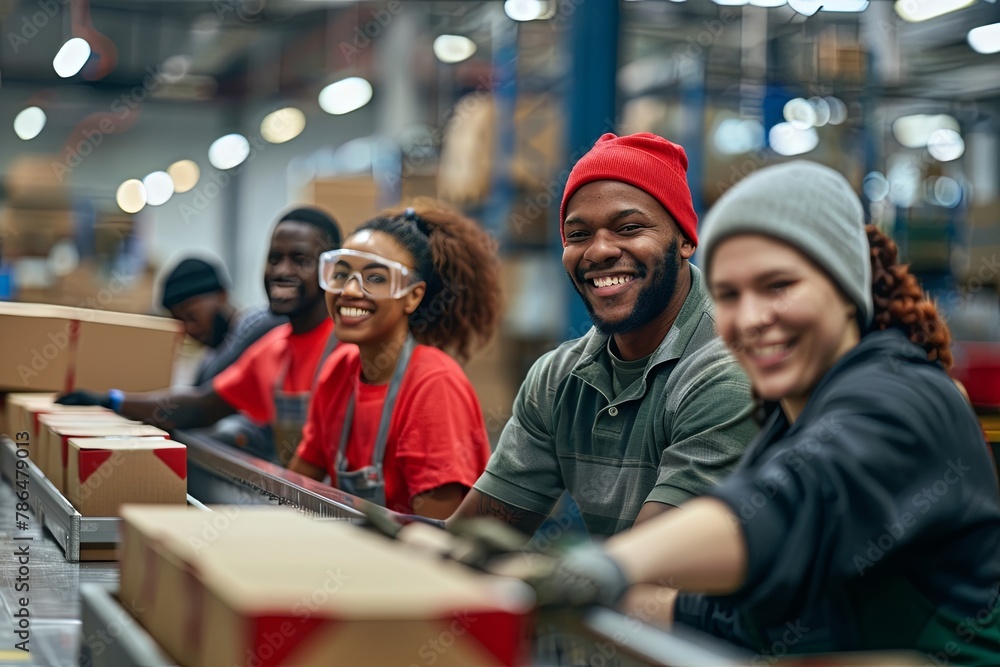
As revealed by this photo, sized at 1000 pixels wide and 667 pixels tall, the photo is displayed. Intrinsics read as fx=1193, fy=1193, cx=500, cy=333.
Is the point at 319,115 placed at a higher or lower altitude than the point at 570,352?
higher

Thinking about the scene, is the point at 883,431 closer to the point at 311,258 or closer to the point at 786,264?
the point at 786,264

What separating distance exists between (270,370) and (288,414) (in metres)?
0.22

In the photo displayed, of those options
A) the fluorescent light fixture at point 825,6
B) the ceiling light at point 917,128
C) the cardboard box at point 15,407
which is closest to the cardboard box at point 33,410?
the cardboard box at point 15,407

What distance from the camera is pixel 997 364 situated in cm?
486

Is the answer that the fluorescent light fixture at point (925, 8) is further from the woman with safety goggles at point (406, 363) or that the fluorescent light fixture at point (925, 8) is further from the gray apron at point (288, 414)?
the woman with safety goggles at point (406, 363)

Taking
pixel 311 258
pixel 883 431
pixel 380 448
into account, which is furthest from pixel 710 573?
pixel 311 258

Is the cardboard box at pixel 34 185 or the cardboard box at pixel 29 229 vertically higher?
the cardboard box at pixel 34 185

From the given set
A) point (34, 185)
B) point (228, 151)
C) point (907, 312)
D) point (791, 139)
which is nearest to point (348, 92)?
point (34, 185)

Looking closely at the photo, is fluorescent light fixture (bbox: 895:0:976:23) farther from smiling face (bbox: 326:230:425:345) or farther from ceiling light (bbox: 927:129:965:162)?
smiling face (bbox: 326:230:425:345)

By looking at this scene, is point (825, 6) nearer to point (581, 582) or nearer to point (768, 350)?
point (768, 350)

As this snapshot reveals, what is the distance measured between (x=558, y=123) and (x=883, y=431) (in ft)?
18.0

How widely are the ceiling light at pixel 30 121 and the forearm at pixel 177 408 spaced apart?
11.5 meters

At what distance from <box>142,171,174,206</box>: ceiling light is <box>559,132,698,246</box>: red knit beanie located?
581 inches

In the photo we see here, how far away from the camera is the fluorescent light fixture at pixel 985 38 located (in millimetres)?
9984
